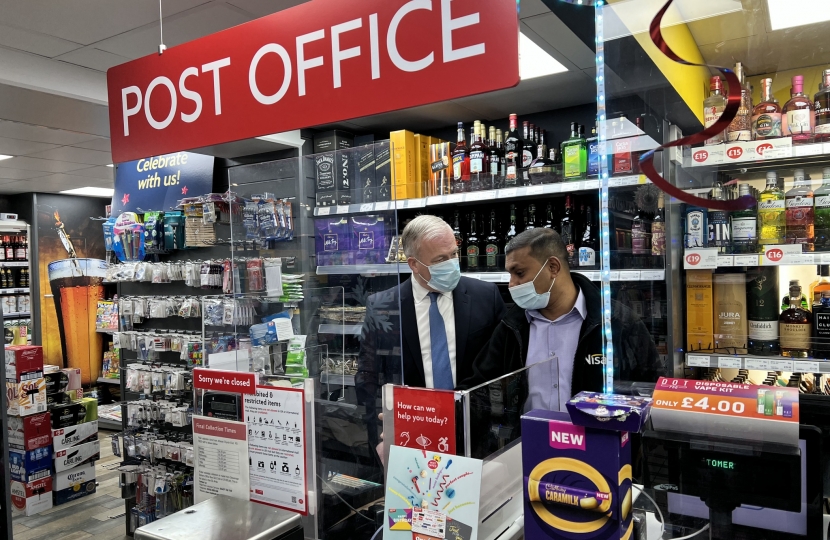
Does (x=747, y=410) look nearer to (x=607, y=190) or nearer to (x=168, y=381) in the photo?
(x=607, y=190)

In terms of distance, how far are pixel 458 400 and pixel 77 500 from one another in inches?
222

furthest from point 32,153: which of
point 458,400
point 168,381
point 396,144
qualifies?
point 458,400

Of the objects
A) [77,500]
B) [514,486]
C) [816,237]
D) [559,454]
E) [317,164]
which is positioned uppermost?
[317,164]

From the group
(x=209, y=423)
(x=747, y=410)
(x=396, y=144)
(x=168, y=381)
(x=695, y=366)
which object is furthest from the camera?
(x=168, y=381)

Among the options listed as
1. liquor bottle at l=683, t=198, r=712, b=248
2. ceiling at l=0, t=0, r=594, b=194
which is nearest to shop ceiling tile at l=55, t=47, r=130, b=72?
ceiling at l=0, t=0, r=594, b=194

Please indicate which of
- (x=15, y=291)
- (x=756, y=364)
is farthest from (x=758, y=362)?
(x=15, y=291)

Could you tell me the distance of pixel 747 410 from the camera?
103cm

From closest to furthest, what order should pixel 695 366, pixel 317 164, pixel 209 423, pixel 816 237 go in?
1. pixel 816 237
2. pixel 695 366
3. pixel 209 423
4. pixel 317 164

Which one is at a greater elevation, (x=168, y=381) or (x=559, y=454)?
(x=559, y=454)

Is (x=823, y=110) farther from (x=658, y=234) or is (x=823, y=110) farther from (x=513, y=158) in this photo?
(x=513, y=158)

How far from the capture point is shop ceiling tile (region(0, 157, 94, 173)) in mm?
6379

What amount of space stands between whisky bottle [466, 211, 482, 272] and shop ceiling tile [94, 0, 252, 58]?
6.28ft

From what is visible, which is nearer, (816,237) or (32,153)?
(816,237)

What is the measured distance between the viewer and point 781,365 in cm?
122
